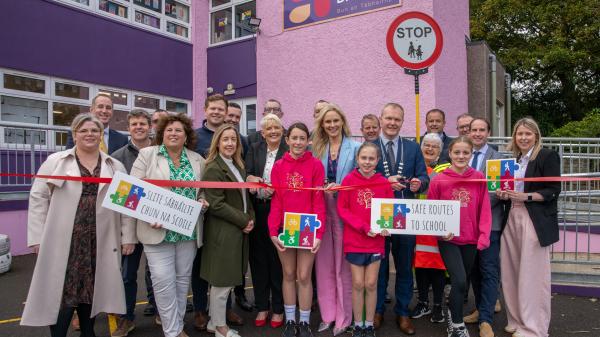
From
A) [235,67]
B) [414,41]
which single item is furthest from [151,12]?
[414,41]

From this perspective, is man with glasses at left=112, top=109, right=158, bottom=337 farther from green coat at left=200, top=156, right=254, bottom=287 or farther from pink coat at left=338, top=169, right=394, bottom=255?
pink coat at left=338, top=169, right=394, bottom=255

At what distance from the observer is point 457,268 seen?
3.96m

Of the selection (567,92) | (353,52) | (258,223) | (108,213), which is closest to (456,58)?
(353,52)

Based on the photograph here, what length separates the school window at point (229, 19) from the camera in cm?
1383

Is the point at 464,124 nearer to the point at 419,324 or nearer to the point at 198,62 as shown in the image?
the point at 419,324

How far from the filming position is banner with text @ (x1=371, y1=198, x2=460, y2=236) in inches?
153

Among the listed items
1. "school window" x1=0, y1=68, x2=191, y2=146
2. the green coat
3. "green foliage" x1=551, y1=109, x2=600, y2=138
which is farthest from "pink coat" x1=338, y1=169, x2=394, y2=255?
"green foliage" x1=551, y1=109, x2=600, y2=138

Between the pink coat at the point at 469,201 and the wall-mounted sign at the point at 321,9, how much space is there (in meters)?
7.46

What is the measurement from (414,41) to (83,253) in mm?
4058

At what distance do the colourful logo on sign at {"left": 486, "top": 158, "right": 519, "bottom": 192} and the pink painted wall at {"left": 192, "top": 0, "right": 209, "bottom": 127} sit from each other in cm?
1118

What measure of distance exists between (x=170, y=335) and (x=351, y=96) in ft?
27.6

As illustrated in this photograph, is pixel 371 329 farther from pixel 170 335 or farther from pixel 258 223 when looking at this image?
pixel 170 335

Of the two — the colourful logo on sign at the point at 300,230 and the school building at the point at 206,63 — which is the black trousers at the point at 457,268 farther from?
the school building at the point at 206,63

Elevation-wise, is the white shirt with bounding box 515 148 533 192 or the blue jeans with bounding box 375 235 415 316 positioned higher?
the white shirt with bounding box 515 148 533 192
